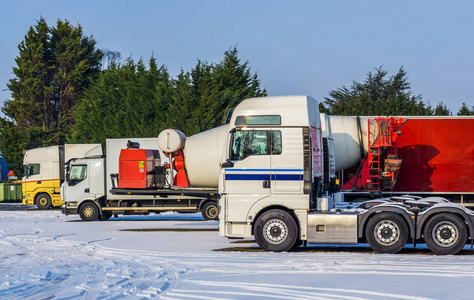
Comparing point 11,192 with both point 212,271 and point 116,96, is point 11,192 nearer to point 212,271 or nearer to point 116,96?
point 116,96

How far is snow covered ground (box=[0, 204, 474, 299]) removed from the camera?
9.67 m

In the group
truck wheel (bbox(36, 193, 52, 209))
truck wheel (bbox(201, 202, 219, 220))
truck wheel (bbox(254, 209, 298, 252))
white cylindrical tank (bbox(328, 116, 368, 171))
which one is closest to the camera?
truck wheel (bbox(254, 209, 298, 252))

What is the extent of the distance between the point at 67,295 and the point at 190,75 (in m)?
33.1

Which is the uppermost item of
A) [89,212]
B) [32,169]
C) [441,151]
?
[441,151]

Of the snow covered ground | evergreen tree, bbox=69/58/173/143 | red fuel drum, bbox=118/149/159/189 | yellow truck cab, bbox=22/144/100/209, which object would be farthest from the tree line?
the snow covered ground

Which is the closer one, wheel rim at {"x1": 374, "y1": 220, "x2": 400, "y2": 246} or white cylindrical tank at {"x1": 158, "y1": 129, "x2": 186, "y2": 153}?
wheel rim at {"x1": 374, "y1": 220, "x2": 400, "y2": 246}

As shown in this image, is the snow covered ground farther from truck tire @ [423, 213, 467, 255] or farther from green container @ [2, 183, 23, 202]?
green container @ [2, 183, 23, 202]

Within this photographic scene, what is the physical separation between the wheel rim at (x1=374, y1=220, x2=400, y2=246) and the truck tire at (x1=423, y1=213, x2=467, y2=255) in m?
0.63

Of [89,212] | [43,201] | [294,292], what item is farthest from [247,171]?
[43,201]

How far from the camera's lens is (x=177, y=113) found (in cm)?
3862

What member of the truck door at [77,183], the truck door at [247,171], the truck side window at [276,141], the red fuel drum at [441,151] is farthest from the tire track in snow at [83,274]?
the truck door at [77,183]

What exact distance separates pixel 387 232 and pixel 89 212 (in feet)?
50.7

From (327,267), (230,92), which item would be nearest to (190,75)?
(230,92)

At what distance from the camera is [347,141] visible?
20.3 meters
